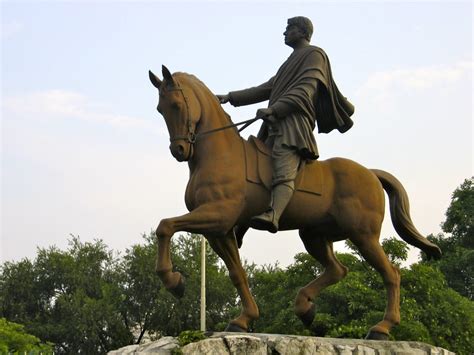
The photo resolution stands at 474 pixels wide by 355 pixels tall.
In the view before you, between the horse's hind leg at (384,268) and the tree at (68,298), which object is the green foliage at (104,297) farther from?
the horse's hind leg at (384,268)

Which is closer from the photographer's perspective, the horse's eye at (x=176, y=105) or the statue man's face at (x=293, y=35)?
the horse's eye at (x=176, y=105)

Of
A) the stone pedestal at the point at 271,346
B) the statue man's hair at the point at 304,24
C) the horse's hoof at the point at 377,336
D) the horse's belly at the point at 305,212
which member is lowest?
the stone pedestal at the point at 271,346

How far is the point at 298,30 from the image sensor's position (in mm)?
10219

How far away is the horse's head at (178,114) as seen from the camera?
29.7ft

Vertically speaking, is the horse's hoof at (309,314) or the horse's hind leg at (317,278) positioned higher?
the horse's hind leg at (317,278)

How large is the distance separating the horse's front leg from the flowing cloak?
1387mm

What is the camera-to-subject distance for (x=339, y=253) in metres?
31.3

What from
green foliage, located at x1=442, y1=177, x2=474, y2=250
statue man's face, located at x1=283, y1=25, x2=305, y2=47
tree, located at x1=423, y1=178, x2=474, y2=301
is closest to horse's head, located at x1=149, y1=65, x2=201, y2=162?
statue man's face, located at x1=283, y1=25, x2=305, y2=47

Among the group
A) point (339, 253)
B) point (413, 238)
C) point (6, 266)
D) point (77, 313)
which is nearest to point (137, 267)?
point (77, 313)

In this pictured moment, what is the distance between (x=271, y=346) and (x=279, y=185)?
1.91 meters

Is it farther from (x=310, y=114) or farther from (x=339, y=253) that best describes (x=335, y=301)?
(x=310, y=114)

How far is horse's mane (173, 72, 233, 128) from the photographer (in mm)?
9453

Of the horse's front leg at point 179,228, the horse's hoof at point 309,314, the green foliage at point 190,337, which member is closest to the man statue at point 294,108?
the horse's front leg at point 179,228

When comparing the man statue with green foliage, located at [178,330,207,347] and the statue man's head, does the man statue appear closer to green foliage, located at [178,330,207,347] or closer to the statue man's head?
the statue man's head
